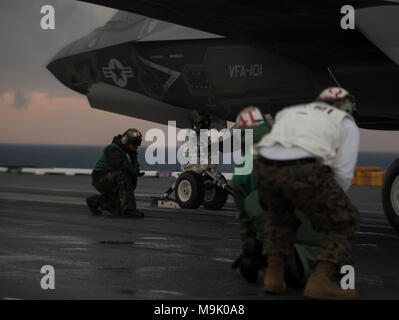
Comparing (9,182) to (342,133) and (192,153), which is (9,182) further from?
(342,133)

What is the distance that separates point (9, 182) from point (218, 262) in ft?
57.2

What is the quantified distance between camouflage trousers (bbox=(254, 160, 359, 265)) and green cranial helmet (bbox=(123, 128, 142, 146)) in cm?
707

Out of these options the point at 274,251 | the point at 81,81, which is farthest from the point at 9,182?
the point at 274,251

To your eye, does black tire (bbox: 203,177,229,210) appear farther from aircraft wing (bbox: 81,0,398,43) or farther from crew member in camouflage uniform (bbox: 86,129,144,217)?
aircraft wing (bbox: 81,0,398,43)

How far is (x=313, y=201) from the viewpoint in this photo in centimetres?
669

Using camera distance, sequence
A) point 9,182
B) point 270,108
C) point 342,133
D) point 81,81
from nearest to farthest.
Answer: point 342,133, point 270,108, point 81,81, point 9,182

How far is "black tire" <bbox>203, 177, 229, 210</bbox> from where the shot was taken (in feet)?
50.8

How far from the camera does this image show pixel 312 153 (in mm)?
6617

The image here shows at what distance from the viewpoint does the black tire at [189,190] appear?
583 inches

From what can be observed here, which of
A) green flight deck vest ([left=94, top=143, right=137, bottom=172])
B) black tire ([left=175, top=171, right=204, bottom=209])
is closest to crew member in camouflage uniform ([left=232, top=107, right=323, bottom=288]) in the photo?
green flight deck vest ([left=94, top=143, right=137, bottom=172])

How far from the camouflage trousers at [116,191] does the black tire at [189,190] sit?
1.26m

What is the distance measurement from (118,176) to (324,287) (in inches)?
302

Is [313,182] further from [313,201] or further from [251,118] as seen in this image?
[251,118]

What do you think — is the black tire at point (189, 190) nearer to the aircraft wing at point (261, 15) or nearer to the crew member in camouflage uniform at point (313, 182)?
the aircraft wing at point (261, 15)
